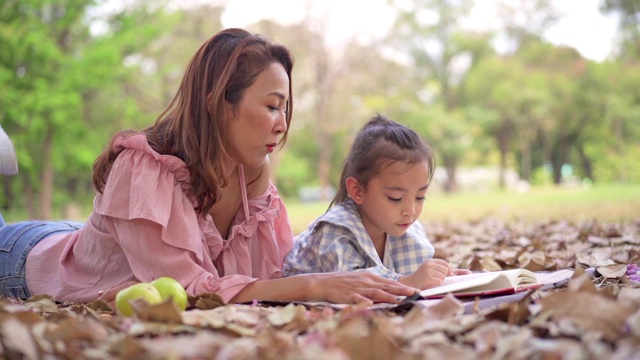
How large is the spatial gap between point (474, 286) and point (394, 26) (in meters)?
27.9

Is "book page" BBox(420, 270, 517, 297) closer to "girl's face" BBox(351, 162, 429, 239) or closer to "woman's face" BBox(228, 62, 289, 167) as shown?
"girl's face" BBox(351, 162, 429, 239)

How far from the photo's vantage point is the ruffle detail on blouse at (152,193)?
103 inches

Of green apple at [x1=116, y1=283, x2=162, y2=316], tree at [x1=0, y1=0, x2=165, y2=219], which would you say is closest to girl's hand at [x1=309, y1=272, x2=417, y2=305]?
green apple at [x1=116, y1=283, x2=162, y2=316]

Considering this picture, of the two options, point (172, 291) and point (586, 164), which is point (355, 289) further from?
point (586, 164)

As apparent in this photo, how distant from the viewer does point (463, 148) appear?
2870 cm

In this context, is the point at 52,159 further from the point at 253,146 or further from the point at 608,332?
the point at 608,332

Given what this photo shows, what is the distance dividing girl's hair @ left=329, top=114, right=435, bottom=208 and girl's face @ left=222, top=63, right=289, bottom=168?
0.45 metres

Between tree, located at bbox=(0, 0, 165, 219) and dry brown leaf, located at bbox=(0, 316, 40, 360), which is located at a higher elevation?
tree, located at bbox=(0, 0, 165, 219)

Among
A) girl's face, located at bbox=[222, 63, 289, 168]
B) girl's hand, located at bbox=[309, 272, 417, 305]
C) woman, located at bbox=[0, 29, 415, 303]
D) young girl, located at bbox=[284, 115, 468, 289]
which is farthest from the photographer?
young girl, located at bbox=[284, 115, 468, 289]

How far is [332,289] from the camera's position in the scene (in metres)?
2.50

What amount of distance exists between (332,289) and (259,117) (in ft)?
2.60

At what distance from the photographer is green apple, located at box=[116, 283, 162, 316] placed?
2.22m

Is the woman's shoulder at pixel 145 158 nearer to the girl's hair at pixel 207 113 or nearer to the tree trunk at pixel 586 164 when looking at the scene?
the girl's hair at pixel 207 113

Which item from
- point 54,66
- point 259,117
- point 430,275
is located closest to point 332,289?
point 430,275
